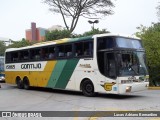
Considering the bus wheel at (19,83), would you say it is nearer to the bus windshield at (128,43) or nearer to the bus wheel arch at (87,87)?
the bus wheel arch at (87,87)

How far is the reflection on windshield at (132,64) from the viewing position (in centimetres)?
1570

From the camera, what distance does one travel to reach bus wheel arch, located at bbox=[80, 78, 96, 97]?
17.0 metres

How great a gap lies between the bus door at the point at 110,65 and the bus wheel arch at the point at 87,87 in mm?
1381

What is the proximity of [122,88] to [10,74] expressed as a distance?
12.1 meters

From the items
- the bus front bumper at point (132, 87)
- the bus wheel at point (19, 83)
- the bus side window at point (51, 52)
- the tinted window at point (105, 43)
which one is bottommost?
the bus wheel at point (19, 83)

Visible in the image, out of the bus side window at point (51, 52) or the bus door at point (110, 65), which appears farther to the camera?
the bus side window at point (51, 52)

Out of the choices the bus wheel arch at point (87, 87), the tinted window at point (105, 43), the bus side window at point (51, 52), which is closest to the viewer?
the tinted window at point (105, 43)

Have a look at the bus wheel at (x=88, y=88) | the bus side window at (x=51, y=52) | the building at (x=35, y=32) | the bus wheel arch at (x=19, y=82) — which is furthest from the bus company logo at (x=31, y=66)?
the building at (x=35, y=32)

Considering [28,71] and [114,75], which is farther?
[28,71]

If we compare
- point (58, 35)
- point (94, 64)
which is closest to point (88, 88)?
point (94, 64)

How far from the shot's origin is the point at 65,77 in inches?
744

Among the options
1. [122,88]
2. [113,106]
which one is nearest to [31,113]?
[113,106]

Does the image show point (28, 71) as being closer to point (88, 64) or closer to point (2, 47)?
point (88, 64)

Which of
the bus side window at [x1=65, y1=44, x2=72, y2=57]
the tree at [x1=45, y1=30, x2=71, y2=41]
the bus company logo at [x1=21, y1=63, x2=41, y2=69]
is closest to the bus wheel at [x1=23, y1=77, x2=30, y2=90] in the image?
the bus company logo at [x1=21, y1=63, x2=41, y2=69]
